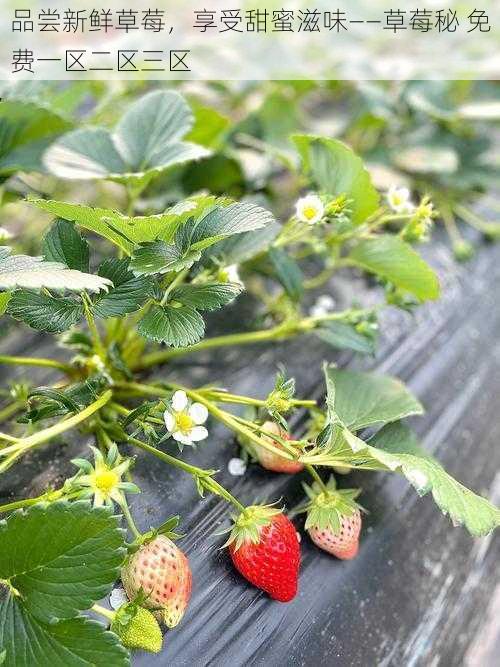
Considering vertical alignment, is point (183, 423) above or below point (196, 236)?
below

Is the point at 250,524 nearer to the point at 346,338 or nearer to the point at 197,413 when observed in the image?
the point at 197,413

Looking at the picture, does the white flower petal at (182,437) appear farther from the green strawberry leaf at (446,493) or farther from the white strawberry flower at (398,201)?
the white strawberry flower at (398,201)

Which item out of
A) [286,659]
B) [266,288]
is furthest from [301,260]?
[286,659]

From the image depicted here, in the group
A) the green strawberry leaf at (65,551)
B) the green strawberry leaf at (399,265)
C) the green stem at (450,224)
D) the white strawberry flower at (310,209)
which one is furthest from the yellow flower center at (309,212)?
the green stem at (450,224)

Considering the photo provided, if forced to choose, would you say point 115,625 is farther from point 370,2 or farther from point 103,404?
point 370,2

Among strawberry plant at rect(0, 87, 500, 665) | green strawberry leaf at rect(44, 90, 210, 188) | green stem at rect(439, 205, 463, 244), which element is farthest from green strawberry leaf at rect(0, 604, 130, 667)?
green stem at rect(439, 205, 463, 244)

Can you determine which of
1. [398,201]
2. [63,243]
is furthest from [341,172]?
[63,243]
